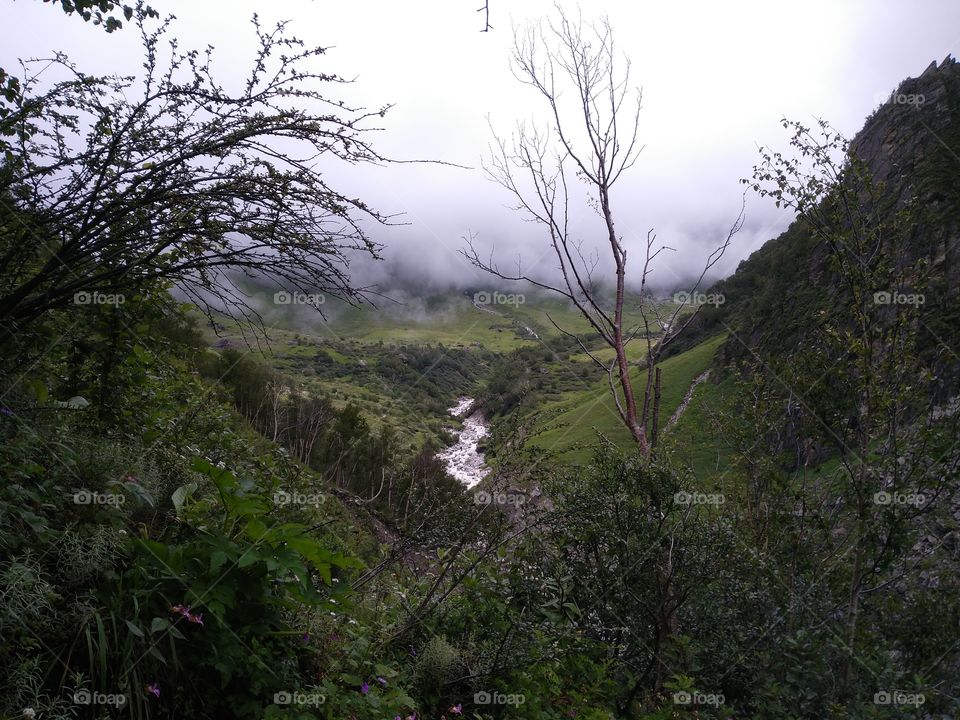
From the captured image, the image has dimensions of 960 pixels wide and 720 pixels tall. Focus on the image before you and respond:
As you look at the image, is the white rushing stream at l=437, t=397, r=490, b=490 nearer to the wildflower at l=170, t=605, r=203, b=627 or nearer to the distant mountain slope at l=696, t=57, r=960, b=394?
the wildflower at l=170, t=605, r=203, b=627

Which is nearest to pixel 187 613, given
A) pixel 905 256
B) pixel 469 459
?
pixel 469 459

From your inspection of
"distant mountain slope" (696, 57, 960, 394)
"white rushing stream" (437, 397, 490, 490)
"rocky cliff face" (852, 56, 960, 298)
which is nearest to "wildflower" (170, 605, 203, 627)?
"white rushing stream" (437, 397, 490, 490)

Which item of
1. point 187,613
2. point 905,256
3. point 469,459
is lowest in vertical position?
point 469,459

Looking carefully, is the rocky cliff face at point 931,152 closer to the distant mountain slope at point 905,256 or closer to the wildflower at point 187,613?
the distant mountain slope at point 905,256

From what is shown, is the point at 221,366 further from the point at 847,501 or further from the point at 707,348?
the point at 707,348

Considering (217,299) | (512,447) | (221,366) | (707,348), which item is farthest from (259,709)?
(707,348)

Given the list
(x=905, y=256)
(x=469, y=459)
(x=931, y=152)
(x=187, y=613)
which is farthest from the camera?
(x=931, y=152)

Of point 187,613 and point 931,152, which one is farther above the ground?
point 931,152

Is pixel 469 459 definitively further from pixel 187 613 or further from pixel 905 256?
pixel 905 256

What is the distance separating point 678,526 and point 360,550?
13.4 feet

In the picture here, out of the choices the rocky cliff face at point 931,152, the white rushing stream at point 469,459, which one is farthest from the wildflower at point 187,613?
the rocky cliff face at point 931,152

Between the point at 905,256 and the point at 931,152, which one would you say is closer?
the point at 905,256

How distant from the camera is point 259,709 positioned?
2.82 meters

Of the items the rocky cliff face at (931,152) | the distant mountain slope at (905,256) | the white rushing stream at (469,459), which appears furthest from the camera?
the distant mountain slope at (905,256)
